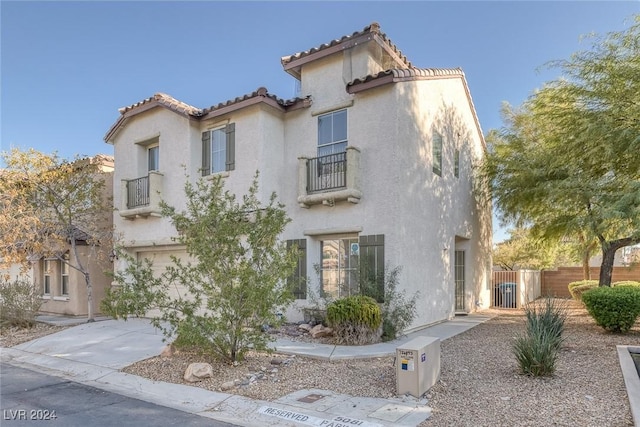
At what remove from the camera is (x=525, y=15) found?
1241 cm

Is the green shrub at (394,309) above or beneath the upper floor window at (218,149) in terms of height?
beneath

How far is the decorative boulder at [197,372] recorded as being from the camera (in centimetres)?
745

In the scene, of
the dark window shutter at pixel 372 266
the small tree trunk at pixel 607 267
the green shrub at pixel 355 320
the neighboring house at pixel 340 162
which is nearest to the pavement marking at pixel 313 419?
the green shrub at pixel 355 320

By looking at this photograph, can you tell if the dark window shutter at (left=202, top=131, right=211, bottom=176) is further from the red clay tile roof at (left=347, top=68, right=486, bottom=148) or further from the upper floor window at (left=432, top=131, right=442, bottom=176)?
the upper floor window at (left=432, top=131, right=442, bottom=176)

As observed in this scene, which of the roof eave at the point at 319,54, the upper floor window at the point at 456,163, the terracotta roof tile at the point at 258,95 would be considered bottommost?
the upper floor window at the point at 456,163

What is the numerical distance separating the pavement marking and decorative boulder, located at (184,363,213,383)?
71.1 inches

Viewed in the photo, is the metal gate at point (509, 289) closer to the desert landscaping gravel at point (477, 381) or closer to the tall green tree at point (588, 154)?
the tall green tree at point (588, 154)

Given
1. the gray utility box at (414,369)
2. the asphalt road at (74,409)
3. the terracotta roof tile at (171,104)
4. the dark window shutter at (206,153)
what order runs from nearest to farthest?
the asphalt road at (74,409) → the gray utility box at (414,369) → the terracotta roof tile at (171,104) → the dark window shutter at (206,153)

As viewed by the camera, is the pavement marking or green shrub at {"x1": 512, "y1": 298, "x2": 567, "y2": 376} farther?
green shrub at {"x1": 512, "y1": 298, "x2": 567, "y2": 376}

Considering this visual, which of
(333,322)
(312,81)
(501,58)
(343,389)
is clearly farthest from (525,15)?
(343,389)

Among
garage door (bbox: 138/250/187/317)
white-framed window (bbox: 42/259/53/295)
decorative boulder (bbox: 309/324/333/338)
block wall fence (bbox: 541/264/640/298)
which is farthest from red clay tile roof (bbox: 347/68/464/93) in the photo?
block wall fence (bbox: 541/264/640/298)

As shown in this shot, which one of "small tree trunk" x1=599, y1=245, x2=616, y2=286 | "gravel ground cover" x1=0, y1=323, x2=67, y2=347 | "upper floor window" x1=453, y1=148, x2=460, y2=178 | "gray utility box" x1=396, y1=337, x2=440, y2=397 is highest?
"upper floor window" x1=453, y1=148, x2=460, y2=178

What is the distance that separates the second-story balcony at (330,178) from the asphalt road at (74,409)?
670 centimetres

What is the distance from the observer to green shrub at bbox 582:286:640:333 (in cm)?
1038
